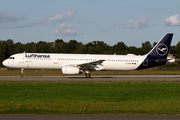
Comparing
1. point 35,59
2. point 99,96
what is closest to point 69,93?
point 99,96

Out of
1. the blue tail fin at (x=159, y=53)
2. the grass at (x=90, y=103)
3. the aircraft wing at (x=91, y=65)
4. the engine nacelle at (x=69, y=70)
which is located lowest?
the grass at (x=90, y=103)

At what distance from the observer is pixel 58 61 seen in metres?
32.7

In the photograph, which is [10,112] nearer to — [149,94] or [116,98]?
[116,98]

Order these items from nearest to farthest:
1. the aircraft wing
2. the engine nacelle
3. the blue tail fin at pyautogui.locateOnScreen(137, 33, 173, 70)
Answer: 1. the engine nacelle
2. the aircraft wing
3. the blue tail fin at pyautogui.locateOnScreen(137, 33, 173, 70)

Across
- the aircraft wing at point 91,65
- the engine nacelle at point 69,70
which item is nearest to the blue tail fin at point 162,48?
the aircraft wing at point 91,65

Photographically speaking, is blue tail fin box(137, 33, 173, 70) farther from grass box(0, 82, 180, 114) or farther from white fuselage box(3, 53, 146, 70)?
grass box(0, 82, 180, 114)

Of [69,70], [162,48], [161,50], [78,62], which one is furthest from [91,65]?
[162,48]

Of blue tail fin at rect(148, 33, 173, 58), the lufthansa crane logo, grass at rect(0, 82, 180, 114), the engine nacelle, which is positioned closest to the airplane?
the engine nacelle

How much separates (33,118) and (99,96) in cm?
689

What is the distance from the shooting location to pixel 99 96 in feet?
50.9

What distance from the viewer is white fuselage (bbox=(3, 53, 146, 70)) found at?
3231 centimetres

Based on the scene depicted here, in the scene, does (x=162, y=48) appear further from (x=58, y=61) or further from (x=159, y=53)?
(x=58, y=61)

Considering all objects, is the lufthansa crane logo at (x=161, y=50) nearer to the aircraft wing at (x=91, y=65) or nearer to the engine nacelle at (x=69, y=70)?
the aircraft wing at (x=91, y=65)

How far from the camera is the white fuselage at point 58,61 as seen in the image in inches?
1272
